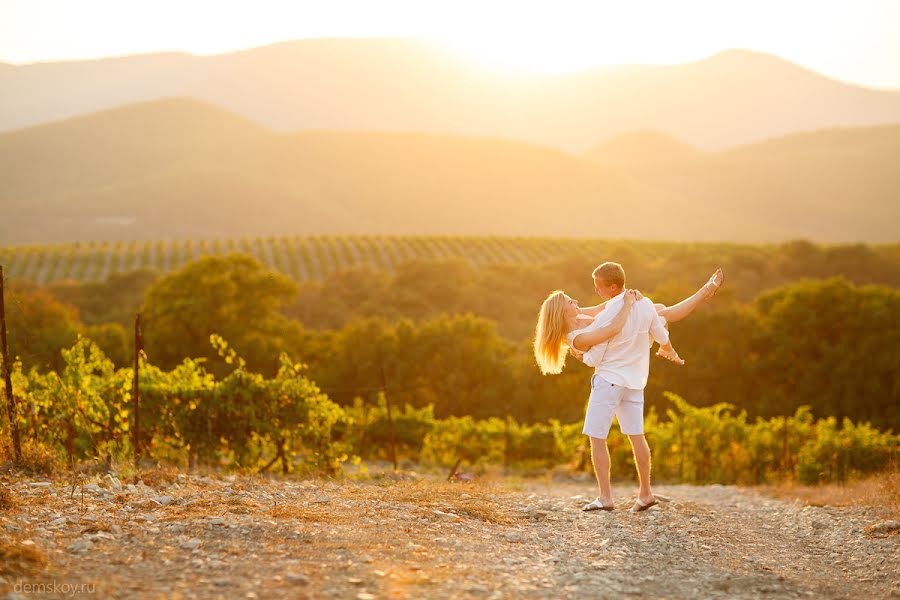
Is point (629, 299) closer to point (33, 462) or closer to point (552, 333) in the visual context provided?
point (552, 333)

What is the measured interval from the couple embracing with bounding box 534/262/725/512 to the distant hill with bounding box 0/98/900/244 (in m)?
123

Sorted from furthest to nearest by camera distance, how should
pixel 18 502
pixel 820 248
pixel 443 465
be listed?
1. pixel 820 248
2. pixel 443 465
3. pixel 18 502

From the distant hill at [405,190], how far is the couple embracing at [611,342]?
12346cm

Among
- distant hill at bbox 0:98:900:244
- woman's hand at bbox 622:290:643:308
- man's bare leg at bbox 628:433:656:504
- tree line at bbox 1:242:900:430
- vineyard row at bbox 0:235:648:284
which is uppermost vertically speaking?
distant hill at bbox 0:98:900:244

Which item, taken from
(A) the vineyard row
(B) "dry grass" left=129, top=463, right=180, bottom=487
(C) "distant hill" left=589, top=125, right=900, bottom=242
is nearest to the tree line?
(B) "dry grass" left=129, top=463, right=180, bottom=487

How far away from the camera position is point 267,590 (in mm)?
4301

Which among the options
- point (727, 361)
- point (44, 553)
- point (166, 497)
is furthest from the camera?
point (727, 361)

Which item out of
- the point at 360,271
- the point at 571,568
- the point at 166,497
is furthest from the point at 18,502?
the point at 360,271

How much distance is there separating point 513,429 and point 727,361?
60.0 feet

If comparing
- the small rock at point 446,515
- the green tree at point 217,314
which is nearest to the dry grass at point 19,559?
the small rock at point 446,515

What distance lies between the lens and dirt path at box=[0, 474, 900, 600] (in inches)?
178

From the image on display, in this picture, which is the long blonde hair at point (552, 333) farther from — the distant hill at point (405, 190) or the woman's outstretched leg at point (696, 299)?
the distant hill at point (405, 190)

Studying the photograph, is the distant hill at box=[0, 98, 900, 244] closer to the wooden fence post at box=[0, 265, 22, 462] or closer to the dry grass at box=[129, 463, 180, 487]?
the wooden fence post at box=[0, 265, 22, 462]

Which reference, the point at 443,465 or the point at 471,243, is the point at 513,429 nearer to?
the point at 443,465
